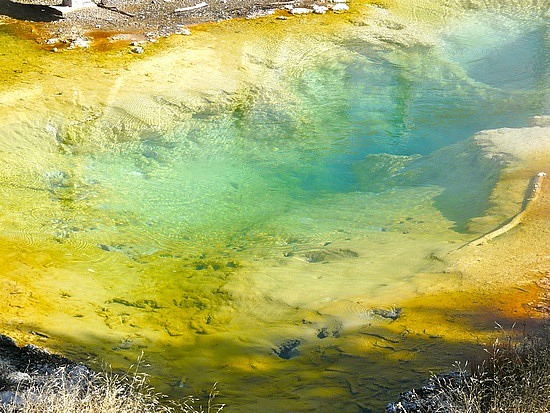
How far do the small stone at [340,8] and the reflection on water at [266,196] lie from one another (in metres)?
0.32

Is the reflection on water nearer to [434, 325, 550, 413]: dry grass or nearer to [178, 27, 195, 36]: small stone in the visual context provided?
[178, 27, 195, 36]: small stone

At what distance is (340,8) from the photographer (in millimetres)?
8328

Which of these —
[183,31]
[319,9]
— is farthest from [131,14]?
[319,9]

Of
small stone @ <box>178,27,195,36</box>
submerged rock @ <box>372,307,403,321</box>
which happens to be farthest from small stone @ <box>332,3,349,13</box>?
submerged rock @ <box>372,307,403,321</box>

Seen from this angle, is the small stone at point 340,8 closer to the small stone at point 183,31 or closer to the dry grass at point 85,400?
the small stone at point 183,31

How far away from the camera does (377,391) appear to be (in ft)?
→ 10.1

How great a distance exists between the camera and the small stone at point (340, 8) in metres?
8.29

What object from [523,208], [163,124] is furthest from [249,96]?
[523,208]

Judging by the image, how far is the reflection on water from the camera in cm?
353

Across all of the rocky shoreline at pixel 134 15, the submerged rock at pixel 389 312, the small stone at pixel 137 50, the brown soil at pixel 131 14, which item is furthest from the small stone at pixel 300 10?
the submerged rock at pixel 389 312

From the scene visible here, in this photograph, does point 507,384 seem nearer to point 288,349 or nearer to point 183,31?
point 288,349

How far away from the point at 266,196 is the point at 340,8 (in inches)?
154

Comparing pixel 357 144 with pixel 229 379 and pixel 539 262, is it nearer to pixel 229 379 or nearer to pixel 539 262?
pixel 539 262

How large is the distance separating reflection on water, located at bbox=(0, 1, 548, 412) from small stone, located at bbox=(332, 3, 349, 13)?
12.6 inches
